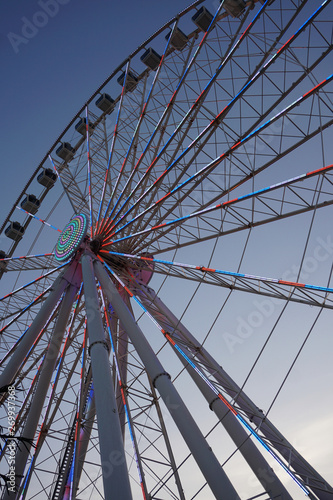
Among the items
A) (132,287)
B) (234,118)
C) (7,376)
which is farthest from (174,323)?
(234,118)

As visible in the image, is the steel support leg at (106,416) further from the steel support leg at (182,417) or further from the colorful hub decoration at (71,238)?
the colorful hub decoration at (71,238)

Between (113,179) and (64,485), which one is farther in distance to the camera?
(113,179)

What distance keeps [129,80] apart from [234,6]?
272 inches

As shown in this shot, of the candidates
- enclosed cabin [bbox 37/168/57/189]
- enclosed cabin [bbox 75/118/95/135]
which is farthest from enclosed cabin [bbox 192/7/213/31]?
enclosed cabin [bbox 37/168/57/189]

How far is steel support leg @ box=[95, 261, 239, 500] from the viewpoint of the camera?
31.2 ft

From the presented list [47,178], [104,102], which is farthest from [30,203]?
[104,102]

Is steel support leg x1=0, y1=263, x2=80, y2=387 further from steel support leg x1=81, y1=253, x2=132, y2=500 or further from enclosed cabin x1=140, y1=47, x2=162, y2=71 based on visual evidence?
enclosed cabin x1=140, y1=47, x2=162, y2=71

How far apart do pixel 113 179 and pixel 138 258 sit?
5.21 meters

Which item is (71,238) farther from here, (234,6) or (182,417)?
(234,6)

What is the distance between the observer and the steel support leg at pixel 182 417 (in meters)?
9.52

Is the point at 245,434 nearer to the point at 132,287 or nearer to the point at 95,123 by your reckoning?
the point at 132,287

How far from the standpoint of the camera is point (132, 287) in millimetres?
18078

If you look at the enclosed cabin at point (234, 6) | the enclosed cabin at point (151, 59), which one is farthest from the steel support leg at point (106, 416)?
the enclosed cabin at point (151, 59)

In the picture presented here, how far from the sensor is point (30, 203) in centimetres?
2547
